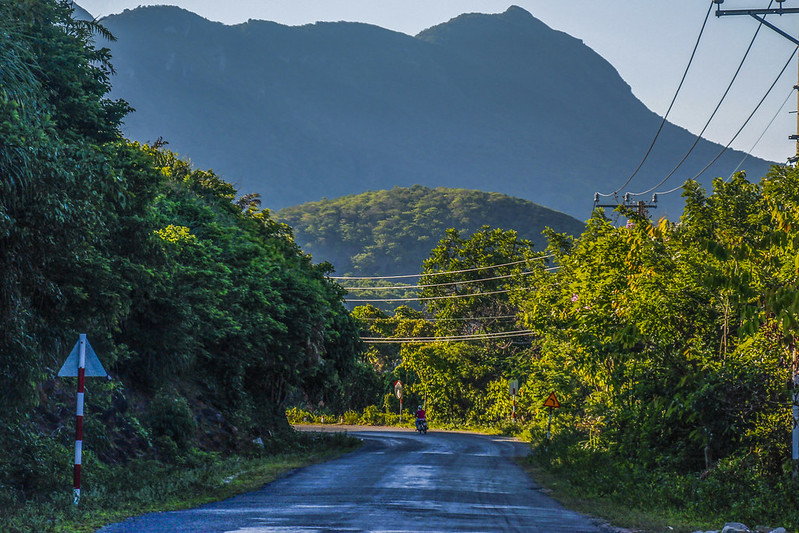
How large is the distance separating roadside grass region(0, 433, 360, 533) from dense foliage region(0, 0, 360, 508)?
2.31ft

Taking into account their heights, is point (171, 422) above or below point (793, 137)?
below

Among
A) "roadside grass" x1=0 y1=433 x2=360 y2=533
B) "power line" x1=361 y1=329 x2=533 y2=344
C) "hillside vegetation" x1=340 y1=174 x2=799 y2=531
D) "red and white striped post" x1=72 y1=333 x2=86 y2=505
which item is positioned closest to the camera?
"roadside grass" x1=0 y1=433 x2=360 y2=533

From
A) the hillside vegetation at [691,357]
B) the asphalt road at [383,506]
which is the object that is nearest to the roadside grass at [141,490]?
the asphalt road at [383,506]

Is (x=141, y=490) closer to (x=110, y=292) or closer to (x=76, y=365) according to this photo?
(x=76, y=365)

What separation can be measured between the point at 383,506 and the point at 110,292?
5783 millimetres

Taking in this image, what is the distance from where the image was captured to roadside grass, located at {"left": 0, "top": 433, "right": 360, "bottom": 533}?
1292 centimetres

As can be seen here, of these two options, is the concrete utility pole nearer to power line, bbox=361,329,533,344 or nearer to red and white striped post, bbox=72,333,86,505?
red and white striped post, bbox=72,333,86,505

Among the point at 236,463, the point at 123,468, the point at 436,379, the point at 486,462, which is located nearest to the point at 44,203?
the point at 123,468

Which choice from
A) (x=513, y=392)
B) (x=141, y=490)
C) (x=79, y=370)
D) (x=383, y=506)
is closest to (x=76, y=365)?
(x=79, y=370)

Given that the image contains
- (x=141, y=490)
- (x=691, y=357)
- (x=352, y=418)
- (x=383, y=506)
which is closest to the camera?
(x=383, y=506)

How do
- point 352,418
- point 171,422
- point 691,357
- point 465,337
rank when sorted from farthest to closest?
1. point 352,418
2. point 465,337
3. point 171,422
4. point 691,357

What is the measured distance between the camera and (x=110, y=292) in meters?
16.8

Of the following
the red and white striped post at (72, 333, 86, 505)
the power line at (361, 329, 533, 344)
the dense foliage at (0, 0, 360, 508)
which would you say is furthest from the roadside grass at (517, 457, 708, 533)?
the power line at (361, 329, 533, 344)

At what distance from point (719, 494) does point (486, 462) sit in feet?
50.7
